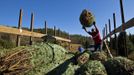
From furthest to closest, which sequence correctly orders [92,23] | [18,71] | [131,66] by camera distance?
Result: [92,23], [18,71], [131,66]

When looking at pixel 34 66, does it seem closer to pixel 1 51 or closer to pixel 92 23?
pixel 1 51

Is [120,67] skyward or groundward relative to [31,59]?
groundward

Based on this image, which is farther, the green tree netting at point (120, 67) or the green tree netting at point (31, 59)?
the green tree netting at point (31, 59)

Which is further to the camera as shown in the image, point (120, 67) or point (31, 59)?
point (31, 59)

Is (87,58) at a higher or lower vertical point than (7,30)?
lower

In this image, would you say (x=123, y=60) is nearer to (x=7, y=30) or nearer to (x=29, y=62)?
(x=29, y=62)

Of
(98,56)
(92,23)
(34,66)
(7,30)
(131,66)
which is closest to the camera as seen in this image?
(131,66)

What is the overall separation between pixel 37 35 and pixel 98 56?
4595 mm

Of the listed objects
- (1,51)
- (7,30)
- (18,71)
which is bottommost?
(18,71)

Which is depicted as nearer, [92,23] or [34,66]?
[34,66]

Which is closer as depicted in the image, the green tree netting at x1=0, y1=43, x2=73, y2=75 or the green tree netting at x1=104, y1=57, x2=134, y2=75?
the green tree netting at x1=104, y1=57, x2=134, y2=75

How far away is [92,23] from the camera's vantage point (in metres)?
6.24

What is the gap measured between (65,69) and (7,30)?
2496mm

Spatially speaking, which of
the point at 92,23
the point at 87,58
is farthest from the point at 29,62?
the point at 92,23
